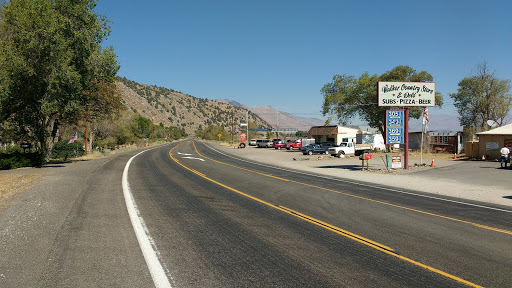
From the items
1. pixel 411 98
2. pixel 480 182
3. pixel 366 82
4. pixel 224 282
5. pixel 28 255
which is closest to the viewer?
pixel 224 282

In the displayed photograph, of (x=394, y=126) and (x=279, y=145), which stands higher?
(x=394, y=126)

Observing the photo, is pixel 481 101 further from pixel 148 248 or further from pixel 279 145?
pixel 148 248

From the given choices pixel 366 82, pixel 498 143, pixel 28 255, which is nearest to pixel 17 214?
pixel 28 255

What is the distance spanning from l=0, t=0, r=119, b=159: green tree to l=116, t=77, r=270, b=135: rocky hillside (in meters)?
96.2

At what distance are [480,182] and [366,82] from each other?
32.1 metres

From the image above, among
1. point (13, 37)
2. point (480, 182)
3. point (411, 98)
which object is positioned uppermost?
point (13, 37)

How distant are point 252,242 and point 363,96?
4616 centimetres

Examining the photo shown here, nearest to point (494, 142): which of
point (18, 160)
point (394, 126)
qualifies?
point (394, 126)

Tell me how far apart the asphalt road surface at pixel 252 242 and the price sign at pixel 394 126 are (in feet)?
43.1

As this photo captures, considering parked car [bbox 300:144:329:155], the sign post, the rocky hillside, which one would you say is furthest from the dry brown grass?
the rocky hillside

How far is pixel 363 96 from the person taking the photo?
49.6 m

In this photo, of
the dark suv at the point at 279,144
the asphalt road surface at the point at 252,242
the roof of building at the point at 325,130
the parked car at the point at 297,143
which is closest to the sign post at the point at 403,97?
the asphalt road surface at the point at 252,242

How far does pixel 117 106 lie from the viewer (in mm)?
33406

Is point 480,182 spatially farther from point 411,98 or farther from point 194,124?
point 194,124
